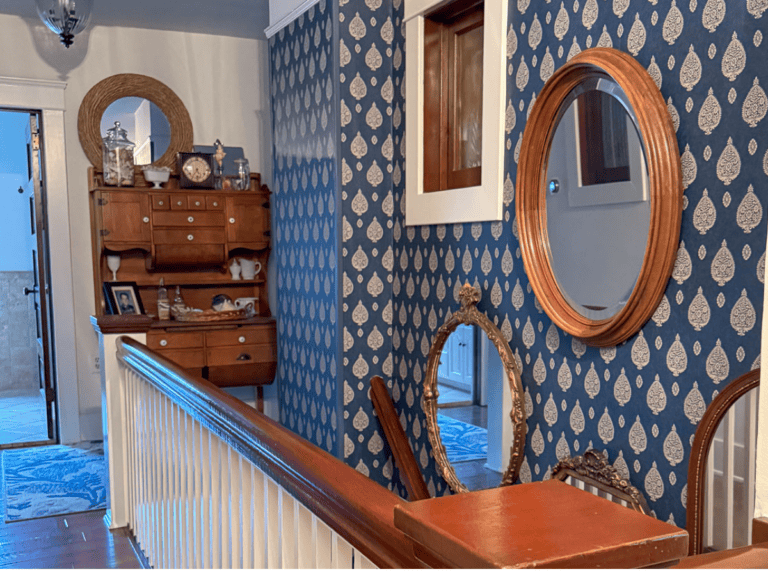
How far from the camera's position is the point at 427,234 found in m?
3.56

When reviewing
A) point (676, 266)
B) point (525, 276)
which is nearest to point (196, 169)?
point (525, 276)

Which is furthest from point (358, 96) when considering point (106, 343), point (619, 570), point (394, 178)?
point (619, 570)

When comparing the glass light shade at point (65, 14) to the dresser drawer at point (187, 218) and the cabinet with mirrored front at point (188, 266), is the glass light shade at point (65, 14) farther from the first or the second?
the dresser drawer at point (187, 218)

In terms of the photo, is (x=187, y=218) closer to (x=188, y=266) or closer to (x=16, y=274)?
(x=188, y=266)

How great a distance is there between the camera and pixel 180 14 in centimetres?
493

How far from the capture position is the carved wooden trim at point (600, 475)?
2277mm

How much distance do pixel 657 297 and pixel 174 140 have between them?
4082 millimetres

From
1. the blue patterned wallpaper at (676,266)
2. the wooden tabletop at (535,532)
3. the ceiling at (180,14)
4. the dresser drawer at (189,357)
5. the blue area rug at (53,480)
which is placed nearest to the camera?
the wooden tabletop at (535,532)

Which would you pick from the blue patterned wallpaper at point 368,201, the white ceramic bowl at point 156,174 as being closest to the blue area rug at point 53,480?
the blue patterned wallpaper at point 368,201

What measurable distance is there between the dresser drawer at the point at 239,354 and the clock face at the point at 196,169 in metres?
1.25

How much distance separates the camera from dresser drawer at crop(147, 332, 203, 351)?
15.7ft

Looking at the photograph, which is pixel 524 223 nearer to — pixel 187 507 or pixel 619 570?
pixel 187 507

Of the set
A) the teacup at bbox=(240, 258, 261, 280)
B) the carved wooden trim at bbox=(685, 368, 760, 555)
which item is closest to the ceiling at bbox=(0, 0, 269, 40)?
the teacup at bbox=(240, 258, 261, 280)

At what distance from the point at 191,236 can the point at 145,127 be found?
35.1 inches
